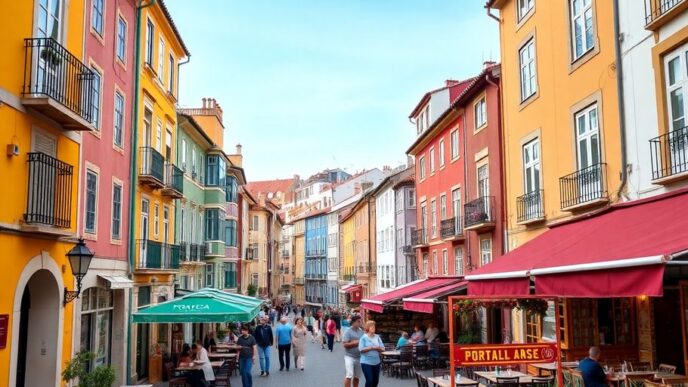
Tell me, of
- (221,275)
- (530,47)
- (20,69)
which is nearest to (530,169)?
(530,47)

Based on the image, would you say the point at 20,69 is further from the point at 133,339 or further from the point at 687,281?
the point at 687,281

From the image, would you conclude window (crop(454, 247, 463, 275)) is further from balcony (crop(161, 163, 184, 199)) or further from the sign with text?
the sign with text

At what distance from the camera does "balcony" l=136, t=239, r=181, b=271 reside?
825 inches

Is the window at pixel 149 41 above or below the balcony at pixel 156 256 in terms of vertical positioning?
above

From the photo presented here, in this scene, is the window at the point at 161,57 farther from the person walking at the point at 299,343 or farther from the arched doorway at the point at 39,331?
the arched doorway at the point at 39,331

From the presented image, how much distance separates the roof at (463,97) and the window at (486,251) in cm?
553

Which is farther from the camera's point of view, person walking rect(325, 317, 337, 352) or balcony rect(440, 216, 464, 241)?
person walking rect(325, 317, 337, 352)

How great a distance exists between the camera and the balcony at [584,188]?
1461 cm

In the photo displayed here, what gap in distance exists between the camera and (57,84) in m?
12.8

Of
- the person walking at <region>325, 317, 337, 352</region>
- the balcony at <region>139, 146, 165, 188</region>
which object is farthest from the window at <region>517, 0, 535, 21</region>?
the person walking at <region>325, 317, 337, 352</region>

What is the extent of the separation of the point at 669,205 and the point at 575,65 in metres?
6.20

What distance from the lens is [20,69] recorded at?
459 inches

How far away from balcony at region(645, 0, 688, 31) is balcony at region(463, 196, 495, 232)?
10.8 meters

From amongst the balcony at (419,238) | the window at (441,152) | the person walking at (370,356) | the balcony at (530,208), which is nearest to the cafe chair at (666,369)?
the person walking at (370,356)
